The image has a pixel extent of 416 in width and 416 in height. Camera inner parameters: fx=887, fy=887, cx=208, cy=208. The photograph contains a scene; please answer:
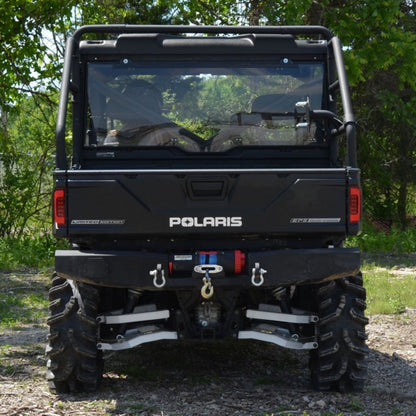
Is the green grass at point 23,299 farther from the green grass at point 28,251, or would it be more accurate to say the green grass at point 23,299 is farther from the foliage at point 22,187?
the foliage at point 22,187

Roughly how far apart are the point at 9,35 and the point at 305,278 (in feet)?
33.9

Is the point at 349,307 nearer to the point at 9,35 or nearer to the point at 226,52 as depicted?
the point at 226,52

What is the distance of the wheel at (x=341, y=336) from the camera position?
5.61 m

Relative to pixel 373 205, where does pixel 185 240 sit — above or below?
above

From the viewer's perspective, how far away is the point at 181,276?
17.9 feet

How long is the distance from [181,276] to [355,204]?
1.17 metres

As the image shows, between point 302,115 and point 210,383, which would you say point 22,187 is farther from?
point 210,383

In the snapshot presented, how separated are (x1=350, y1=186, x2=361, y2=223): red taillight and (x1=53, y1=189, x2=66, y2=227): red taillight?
177 cm

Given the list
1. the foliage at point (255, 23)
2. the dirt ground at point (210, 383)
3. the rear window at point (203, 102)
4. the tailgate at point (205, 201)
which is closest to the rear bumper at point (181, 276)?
the tailgate at point (205, 201)

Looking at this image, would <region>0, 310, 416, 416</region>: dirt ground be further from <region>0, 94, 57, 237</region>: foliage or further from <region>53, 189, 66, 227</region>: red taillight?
<region>0, 94, 57, 237</region>: foliage

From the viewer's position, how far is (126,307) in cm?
571

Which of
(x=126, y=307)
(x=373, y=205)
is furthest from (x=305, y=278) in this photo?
(x=373, y=205)

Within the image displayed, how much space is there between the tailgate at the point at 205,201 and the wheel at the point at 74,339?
469 mm

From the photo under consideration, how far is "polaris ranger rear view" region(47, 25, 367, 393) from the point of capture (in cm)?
540
